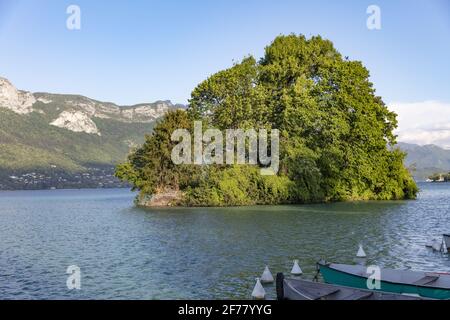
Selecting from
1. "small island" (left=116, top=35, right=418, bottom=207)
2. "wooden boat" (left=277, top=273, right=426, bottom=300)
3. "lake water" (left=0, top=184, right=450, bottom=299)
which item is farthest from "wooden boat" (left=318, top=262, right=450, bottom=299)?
"small island" (left=116, top=35, right=418, bottom=207)

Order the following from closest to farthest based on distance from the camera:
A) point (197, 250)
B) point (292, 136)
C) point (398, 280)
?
point (398, 280) → point (197, 250) → point (292, 136)

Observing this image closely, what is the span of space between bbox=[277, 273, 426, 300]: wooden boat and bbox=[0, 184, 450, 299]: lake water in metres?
3.79

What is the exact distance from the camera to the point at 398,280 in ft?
54.0

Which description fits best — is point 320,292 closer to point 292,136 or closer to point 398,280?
point 398,280

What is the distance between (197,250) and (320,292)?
1513 cm

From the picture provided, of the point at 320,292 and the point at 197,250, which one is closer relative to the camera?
the point at 320,292

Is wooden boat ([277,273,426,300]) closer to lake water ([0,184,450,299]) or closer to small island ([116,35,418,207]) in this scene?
lake water ([0,184,450,299])

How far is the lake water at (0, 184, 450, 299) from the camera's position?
20.1 metres

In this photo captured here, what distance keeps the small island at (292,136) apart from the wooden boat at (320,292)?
45408 millimetres

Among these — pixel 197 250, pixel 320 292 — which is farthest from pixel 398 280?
pixel 197 250

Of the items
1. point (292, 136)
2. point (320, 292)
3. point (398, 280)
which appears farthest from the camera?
point (292, 136)

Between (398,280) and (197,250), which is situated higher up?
(398,280)

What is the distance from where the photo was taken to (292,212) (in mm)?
50031

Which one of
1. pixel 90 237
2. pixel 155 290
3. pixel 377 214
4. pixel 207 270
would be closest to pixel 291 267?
pixel 207 270
